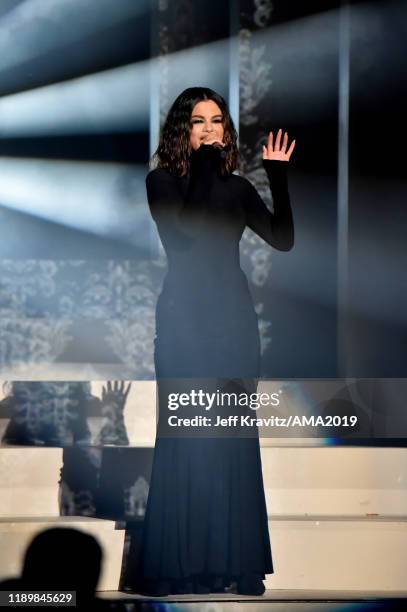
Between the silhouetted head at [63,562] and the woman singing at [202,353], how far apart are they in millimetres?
156

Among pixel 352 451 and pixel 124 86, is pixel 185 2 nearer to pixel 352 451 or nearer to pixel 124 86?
pixel 124 86

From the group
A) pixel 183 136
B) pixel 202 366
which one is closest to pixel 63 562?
pixel 202 366

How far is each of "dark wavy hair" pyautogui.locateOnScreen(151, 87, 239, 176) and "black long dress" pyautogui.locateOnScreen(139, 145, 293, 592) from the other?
1.1 inches

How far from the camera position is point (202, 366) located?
2564 millimetres

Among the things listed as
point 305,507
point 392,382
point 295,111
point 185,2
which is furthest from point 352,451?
point 185,2

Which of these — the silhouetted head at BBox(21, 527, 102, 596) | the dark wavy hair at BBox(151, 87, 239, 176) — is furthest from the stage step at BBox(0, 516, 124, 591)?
the dark wavy hair at BBox(151, 87, 239, 176)

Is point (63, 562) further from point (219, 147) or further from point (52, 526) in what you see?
point (219, 147)

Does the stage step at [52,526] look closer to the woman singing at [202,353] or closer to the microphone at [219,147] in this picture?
the woman singing at [202,353]

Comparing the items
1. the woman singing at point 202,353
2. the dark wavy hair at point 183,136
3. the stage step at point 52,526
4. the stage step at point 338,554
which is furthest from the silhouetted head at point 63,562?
the dark wavy hair at point 183,136

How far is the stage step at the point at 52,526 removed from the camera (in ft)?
8.59

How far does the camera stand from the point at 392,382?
3246mm

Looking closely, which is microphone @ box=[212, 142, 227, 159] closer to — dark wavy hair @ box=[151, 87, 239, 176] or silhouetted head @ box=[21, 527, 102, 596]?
dark wavy hair @ box=[151, 87, 239, 176]

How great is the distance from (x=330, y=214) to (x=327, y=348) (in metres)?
0.44

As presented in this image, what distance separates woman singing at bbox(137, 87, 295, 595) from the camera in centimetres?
253
